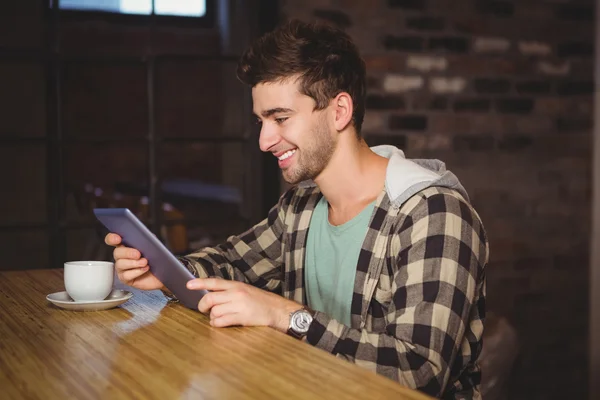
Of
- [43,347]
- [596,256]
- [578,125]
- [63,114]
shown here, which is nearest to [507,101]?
[578,125]

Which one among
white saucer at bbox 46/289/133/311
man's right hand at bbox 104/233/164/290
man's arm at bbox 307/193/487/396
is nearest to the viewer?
man's arm at bbox 307/193/487/396

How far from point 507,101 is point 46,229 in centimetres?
184

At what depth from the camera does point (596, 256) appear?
3.31 m

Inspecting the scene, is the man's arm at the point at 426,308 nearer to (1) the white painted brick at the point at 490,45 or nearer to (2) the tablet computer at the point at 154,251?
(2) the tablet computer at the point at 154,251

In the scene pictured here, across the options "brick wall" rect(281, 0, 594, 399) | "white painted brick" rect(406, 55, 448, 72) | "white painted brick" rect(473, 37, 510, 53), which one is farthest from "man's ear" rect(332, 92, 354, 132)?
"white painted brick" rect(473, 37, 510, 53)

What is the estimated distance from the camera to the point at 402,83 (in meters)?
3.03

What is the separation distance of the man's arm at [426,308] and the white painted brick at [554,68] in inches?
75.1

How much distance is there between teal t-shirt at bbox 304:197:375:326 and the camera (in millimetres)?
1775

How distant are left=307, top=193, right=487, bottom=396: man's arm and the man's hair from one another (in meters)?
0.42

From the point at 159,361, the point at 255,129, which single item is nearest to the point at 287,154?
the point at 159,361

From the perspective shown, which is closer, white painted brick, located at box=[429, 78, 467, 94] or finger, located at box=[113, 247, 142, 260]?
finger, located at box=[113, 247, 142, 260]

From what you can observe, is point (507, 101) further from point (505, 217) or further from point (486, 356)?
point (486, 356)

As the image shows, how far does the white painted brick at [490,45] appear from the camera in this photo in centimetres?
315

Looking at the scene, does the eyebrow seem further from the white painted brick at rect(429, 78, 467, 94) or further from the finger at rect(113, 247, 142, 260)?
the white painted brick at rect(429, 78, 467, 94)
